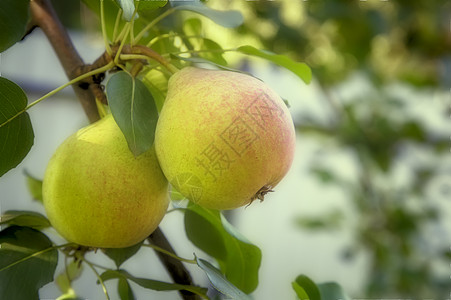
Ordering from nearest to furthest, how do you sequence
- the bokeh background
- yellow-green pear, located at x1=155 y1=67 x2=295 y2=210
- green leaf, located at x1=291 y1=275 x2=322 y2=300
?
yellow-green pear, located at x1=155 y1=67 x2=295 y2=210
green leaf, located at x1=291 y1=275 x2=322 y2=300
the bokeh background

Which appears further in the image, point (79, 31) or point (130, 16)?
point (79, 31)

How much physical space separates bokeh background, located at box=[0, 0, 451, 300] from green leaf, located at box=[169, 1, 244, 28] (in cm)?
63

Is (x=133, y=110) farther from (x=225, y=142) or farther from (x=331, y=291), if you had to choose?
(x=331, y=291)

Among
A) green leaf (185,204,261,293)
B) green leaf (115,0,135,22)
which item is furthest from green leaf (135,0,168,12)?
green leaf (185,204,261,293)

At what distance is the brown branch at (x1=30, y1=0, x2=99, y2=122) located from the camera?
1.16 feet

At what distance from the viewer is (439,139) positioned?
141cm

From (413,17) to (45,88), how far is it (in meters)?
1.04

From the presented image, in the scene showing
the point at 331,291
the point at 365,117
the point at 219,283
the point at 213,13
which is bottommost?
the point at 365,117

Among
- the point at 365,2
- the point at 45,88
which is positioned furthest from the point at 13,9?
the point at 45,88

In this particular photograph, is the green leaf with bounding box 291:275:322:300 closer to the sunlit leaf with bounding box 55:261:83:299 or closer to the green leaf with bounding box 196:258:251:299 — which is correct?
the green leaf with bounding box 196:258:251:299

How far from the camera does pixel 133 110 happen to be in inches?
11.5

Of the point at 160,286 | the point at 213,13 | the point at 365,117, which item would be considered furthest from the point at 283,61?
the point at 365,117

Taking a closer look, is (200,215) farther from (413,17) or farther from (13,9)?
(413,17)

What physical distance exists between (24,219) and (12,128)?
81mm
